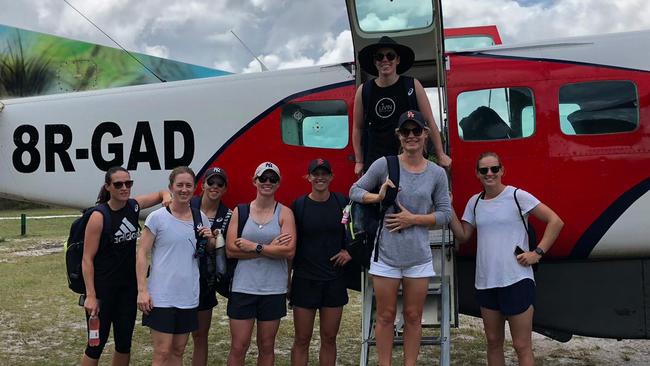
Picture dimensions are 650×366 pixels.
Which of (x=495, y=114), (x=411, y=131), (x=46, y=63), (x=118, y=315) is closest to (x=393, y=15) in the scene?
(x=411, y=131)

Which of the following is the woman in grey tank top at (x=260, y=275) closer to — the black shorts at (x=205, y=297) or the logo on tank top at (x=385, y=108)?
the black shorts at (x=205, y=297)

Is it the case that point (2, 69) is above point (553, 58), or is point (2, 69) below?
above

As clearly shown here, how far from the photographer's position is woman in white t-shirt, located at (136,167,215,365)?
4086 mm

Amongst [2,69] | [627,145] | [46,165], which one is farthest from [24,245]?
[2,69]

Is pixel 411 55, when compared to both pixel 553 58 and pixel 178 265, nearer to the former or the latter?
pixel 553 58

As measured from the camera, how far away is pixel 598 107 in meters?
5.03

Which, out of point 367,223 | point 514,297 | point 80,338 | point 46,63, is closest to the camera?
point 367,223

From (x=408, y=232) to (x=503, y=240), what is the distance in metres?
0.83

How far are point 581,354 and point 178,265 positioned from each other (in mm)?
5424

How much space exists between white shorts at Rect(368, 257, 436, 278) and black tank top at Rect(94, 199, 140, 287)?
198 centimetres

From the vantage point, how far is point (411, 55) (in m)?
4.62

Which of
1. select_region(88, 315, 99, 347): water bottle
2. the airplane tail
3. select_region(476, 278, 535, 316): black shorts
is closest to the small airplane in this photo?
select_region(476, 278, 535, 316): black shorts

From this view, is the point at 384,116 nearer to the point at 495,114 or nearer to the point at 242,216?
the point at 495,114

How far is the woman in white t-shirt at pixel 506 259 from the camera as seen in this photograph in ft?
13.8
